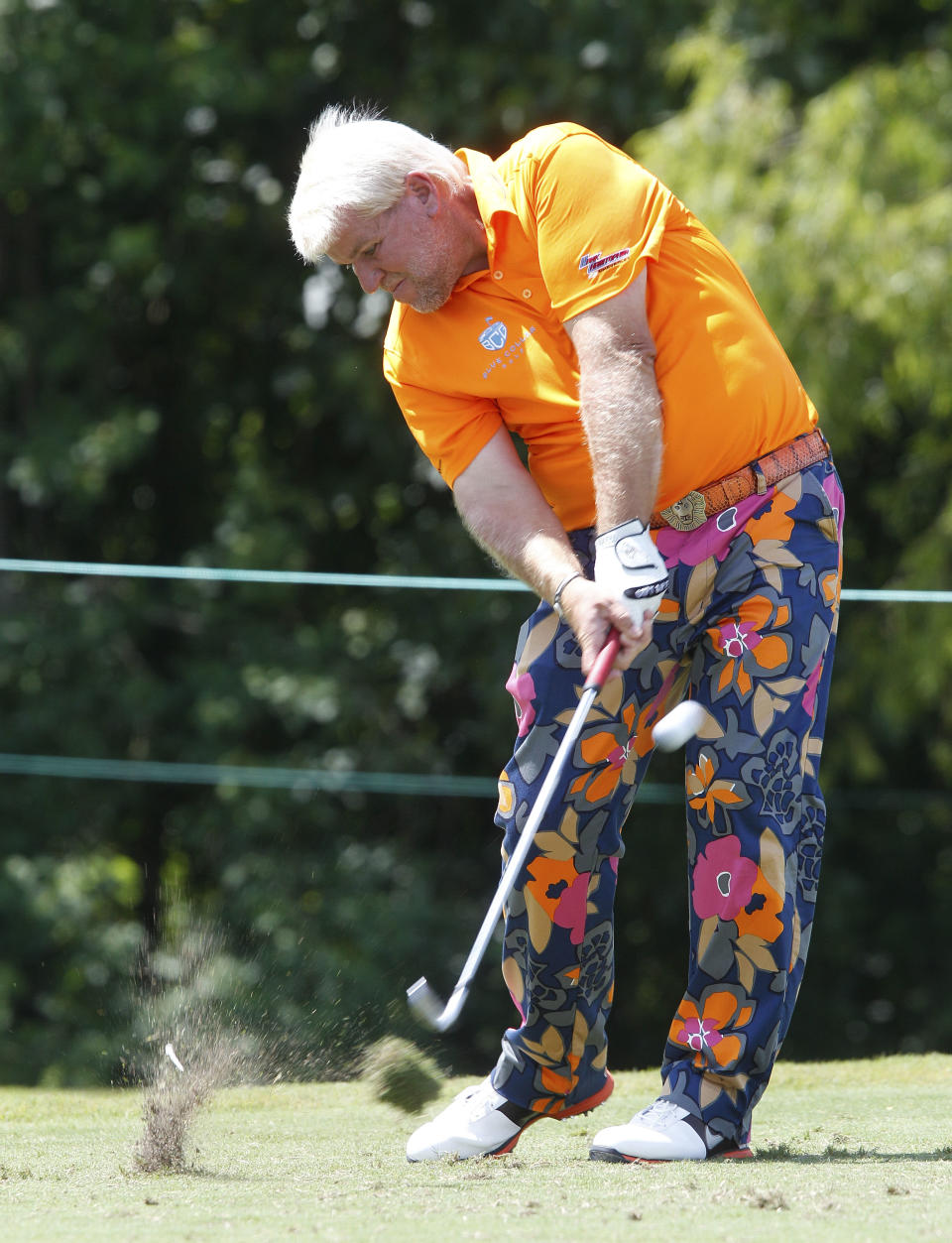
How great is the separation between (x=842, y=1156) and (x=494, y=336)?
1431mm

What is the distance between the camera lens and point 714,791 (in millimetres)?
2758

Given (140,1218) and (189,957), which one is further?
(189,957)

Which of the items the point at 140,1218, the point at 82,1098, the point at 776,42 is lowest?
the point at 82,1098

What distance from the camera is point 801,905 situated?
283cm

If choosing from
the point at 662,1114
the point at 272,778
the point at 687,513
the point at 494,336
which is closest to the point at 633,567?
the point at 687,513

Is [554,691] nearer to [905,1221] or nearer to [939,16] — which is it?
[905,1221]

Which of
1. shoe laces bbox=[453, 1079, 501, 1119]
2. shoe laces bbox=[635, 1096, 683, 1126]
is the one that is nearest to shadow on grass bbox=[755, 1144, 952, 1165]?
shoe laces bbox=[635, 1096, 683, 1126]

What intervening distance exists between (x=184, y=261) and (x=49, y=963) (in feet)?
12.7

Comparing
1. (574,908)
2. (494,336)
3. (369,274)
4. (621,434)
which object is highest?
(369,274)

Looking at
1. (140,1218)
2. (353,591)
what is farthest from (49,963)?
Answer: (140,1218)

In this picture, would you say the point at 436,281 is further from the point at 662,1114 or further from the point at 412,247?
the point at 662,1114

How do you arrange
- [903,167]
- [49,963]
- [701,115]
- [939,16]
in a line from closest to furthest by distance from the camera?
[903,167], [701,115], [939,16], [49,963]

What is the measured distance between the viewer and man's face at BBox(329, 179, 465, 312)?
2781mm

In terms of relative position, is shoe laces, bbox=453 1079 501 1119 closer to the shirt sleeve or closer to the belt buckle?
the belt buckle
